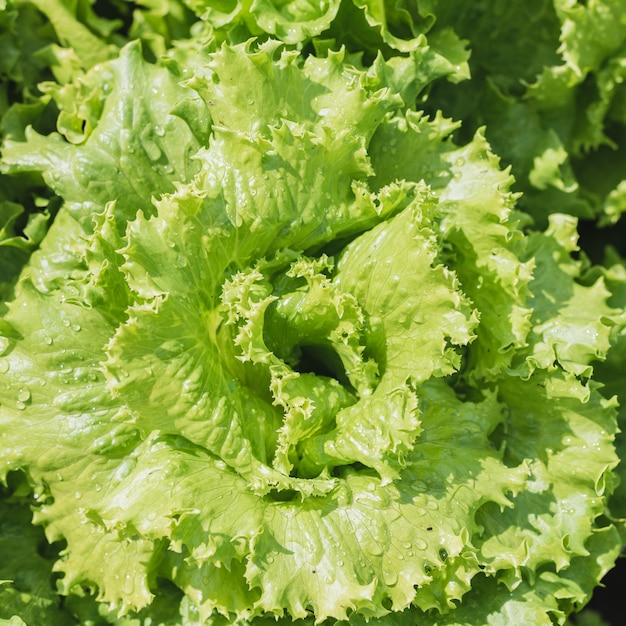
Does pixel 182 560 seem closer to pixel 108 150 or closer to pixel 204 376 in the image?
pixel 204 376

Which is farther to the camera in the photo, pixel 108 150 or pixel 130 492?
pixel 108 150

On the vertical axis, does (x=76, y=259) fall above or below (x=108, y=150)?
below

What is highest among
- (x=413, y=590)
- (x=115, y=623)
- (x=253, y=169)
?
(x=253, y=169)

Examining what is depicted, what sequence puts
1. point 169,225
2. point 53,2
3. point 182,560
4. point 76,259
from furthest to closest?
point 53,2 < point 76,259 < point 182,560 < point 169,225

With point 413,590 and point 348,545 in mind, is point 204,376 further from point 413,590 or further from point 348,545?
point 413,590

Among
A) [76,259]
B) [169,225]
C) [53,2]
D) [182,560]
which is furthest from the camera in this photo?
[53,2]

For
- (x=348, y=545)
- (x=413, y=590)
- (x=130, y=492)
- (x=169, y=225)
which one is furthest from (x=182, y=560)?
(x=169, y=225)
